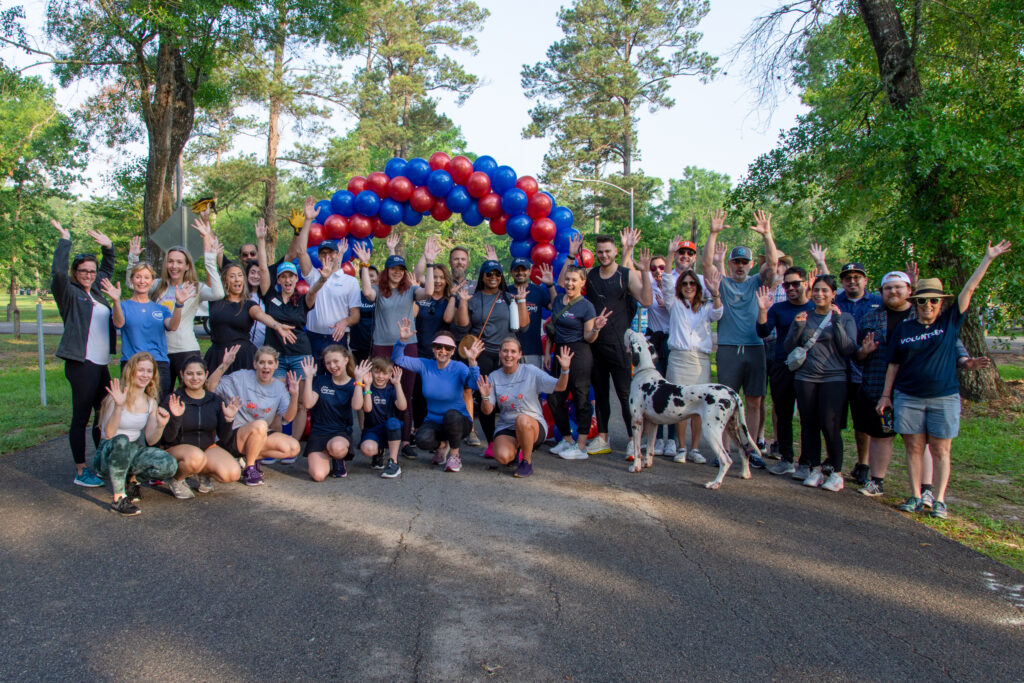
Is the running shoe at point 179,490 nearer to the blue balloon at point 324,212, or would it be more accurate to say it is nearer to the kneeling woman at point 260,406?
the kneeling woman at point 260,406

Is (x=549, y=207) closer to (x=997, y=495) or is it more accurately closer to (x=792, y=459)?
(x=792, y=459)

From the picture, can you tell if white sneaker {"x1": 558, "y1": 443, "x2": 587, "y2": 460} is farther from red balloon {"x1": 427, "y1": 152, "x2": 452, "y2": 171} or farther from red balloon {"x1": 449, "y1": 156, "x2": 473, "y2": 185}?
red balloon {"x1": 427, "y1": 152, "x2": 452, "y2": 171}

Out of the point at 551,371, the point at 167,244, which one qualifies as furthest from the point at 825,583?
the point at 167,244

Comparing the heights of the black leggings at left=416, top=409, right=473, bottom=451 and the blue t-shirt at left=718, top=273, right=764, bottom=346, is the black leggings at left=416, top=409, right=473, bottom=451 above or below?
below

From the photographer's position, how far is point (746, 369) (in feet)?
23.1

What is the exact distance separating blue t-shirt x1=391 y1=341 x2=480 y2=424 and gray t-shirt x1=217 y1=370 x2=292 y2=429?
3.97 ft

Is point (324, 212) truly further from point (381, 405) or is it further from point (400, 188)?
point (381, 405)

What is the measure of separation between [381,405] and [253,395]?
1150 mm

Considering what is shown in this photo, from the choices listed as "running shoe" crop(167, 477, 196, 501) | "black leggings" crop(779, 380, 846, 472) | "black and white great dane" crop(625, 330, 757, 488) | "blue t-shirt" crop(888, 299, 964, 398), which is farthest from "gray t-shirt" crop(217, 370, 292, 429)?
"blue t-shirt" crop(888, 299, 964, 398)

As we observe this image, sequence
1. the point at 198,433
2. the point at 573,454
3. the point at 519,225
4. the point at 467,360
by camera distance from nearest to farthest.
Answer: the point at 198,433 < the point at 467,360 < the point at 573,454 < the point at 519,225

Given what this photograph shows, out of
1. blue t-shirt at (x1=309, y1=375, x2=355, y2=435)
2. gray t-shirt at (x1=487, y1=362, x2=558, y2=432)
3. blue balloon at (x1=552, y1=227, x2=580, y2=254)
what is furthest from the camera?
blue balloon at (x1=552, y1=227, x2=580, y2=254)

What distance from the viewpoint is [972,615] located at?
12.4ft

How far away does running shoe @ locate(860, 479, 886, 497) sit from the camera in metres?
6.06

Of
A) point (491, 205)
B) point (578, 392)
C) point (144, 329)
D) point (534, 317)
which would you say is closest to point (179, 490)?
point (144, 329)
